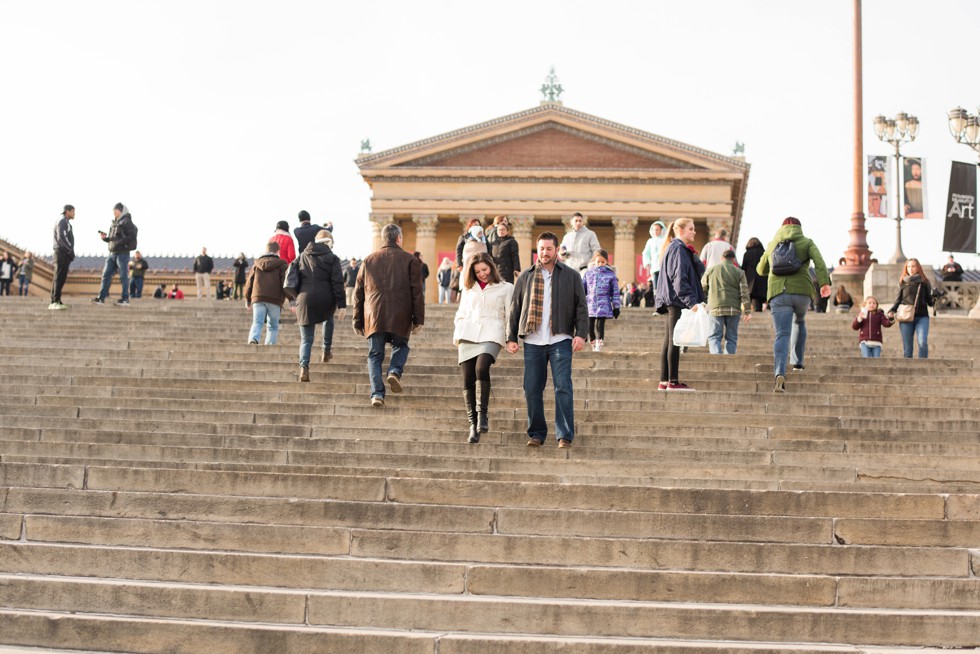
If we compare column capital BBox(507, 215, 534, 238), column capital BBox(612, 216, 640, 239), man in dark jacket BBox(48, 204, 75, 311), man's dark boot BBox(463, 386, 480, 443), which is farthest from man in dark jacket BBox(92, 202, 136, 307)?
column capital BBox(612, 216, 640, 239)

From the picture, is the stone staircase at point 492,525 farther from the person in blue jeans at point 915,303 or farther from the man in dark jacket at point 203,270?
the man in dark jacket at point 203,270

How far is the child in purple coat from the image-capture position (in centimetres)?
1507

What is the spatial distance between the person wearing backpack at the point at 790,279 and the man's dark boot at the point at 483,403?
144 inches

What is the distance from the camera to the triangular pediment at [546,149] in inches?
2211

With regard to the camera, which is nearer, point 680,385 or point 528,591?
point 528,591

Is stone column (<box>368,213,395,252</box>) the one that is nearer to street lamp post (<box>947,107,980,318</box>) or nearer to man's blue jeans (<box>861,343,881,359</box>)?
street lamp post (<box>947,107,980,318</box>)

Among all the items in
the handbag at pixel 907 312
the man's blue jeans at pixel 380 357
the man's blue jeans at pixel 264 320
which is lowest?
the man's blue jeans at pixel 380 357

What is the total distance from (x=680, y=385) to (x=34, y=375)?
6.95 m

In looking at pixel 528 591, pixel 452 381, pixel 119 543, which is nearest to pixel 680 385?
pixel 452 381

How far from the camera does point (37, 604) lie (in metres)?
6.60

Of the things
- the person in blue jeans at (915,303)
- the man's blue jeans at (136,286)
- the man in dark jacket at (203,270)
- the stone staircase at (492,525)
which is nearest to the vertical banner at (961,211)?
the person in blue jeans at (915,303)

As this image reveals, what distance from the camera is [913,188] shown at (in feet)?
87.7

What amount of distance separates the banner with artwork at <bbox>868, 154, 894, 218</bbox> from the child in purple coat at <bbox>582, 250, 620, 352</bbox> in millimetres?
13257

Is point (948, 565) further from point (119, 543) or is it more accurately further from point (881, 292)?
point (881, 292)
